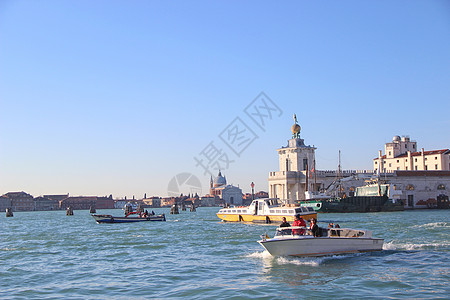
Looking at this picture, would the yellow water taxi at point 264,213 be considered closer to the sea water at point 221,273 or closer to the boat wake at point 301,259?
the sea water at point 221,273

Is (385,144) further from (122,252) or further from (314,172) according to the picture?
(122,252)

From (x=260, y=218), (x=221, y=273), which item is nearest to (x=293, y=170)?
(x=260, y=218)

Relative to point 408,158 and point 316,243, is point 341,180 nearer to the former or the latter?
point 408,158

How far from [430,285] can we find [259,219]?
35.1m

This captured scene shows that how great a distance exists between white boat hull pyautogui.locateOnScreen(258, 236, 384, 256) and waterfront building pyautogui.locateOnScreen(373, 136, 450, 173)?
3317 inches

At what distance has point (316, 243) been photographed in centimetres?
2286

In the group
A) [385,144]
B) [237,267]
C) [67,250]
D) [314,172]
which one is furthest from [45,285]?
[385,144]

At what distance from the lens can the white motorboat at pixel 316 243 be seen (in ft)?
74.3

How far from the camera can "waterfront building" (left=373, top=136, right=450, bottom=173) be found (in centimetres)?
10775

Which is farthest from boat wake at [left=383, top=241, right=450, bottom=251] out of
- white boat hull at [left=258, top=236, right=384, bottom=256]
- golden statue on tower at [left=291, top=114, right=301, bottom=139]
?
golden statue on tower at [left=291, top=114, right=301, bottom=139]

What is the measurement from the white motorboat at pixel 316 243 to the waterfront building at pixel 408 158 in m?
83.6

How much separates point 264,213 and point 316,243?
2910cm

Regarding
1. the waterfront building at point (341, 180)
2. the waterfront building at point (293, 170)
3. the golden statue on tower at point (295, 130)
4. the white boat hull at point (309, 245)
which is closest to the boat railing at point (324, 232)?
the white boat hull at point (309, 245)

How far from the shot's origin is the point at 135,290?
17.7m
